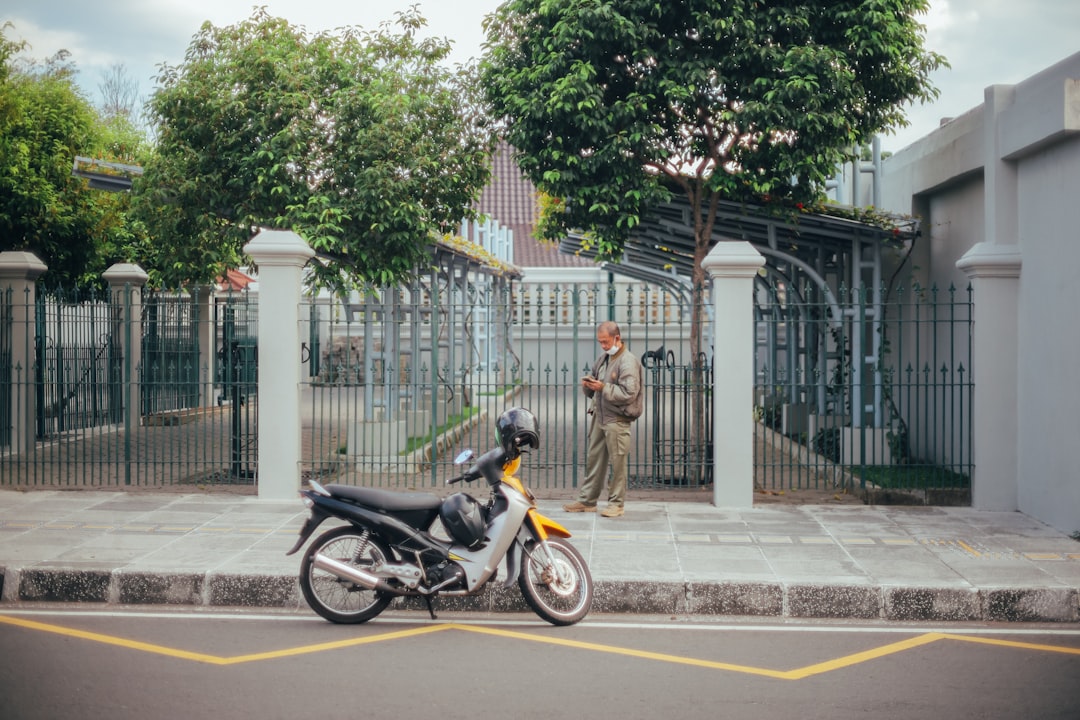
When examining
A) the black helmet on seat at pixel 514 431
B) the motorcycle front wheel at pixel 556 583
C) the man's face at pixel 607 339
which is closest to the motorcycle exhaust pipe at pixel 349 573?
the motorcycle front wheel at pixel 556 583

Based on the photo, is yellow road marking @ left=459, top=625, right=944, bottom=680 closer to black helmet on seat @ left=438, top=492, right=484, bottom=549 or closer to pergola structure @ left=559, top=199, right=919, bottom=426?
black helmet on seat @ left=438, top=492, right=484, bottom=549

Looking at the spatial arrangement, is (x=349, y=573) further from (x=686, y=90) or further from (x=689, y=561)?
(x=686, y=90)

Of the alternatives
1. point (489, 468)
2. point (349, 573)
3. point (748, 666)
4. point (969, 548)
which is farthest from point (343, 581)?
point (969, 548)

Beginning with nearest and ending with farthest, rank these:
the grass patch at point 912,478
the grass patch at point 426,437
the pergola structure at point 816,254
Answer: the grass patch at point 912,478, the grass patch at point 426,437, the pergola structure at point 816,254

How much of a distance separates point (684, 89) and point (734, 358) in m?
2.98

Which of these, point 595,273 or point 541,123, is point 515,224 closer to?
point 595,273

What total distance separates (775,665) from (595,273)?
84.6 feet

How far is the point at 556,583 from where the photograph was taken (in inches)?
254

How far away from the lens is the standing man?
29.2 feet

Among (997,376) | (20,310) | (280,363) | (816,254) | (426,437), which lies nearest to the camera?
(997,376)

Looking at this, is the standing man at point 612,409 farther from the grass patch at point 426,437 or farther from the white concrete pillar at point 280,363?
the white concrete pillar at point 280,363

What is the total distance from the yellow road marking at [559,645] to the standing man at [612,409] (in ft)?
9.53

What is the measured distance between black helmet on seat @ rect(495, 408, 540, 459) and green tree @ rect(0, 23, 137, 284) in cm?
1230

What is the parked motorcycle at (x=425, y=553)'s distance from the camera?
6344 mm
